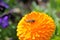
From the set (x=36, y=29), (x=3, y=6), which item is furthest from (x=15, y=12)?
(x=36, y=29)

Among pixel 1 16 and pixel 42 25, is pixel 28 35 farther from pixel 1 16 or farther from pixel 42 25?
pixel 1 16

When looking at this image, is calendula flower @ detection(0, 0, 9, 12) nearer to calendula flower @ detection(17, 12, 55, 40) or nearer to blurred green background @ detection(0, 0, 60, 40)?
Result: blurred green background @ detection(0, 0, 60, 40)

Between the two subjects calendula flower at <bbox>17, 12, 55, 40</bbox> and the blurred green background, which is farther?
the blurred green background

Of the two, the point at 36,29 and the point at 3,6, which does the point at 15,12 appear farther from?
the point at 36,29

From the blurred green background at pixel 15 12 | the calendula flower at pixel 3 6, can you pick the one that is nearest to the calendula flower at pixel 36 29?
the blurred green background at pixel 15 12

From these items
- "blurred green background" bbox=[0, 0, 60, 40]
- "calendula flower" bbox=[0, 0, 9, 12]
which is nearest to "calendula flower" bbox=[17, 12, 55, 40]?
"blurred green background" bbox=[0, 0, 60, 40]

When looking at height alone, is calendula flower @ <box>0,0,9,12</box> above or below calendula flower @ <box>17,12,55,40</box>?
above

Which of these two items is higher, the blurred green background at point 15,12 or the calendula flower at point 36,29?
the blurred green background at point 15,12

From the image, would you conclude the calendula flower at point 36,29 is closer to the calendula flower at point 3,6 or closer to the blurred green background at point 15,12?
the blurred green background at point 15,12

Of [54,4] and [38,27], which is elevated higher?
[54,4]

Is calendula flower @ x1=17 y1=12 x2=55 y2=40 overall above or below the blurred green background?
below

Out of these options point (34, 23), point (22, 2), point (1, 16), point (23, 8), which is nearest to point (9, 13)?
point (1, 16)
